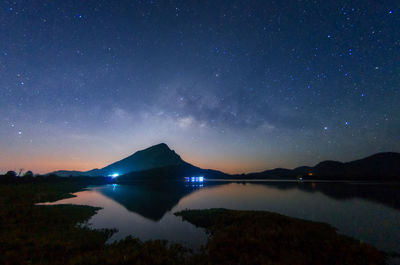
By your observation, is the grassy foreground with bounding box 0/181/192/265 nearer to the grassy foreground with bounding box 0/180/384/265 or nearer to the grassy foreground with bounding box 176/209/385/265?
the grassy foreground with bounding box 0/180/384/265

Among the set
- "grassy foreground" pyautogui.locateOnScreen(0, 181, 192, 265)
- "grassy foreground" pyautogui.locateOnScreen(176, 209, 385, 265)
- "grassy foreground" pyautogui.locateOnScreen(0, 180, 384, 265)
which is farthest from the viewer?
"grassy foreground" pyautogui.locateOnScreen(176, 209, 385, 265)

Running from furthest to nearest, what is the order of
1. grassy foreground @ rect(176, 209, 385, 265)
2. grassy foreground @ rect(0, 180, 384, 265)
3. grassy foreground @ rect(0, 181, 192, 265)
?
grassy foreground @ rect(176, 209, 385, 265)
grassy foreground @ rect(0, 180, 384, 265)
grassy foreground @ rect(0, 181, 192, 265)

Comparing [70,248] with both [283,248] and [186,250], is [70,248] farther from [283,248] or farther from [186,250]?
[283,248]

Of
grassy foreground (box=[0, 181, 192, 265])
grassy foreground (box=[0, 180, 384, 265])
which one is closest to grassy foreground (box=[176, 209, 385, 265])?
grassy foreground (box=[0, 180, 384, 265])

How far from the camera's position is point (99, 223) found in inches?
1032

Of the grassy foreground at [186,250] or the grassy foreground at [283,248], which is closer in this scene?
the grassy foreground at [186,250]

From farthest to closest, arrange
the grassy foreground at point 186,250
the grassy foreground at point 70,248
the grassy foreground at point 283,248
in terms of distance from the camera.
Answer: the grassy foreground at point 283,248, the grassy foreground at point 186,250, the grassy foreground at point 70,248

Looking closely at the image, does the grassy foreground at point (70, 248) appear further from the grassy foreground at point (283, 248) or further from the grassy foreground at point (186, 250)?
the grassy foreground at point (283, 248)

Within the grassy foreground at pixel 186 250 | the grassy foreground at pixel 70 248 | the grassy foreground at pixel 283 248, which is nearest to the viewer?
the grassy foreground at pixel 70 248

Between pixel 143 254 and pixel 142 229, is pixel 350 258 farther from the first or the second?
pixel 142 229

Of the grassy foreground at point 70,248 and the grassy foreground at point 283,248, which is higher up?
the grassy foreground at point 70,248

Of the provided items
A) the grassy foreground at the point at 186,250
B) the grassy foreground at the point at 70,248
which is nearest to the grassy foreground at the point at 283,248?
the grassy foreground at the point at 186,250

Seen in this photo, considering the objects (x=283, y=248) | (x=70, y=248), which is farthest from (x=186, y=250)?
(x=70, y=248)

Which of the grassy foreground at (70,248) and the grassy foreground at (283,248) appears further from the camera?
the grassy foreground at (283,248)
